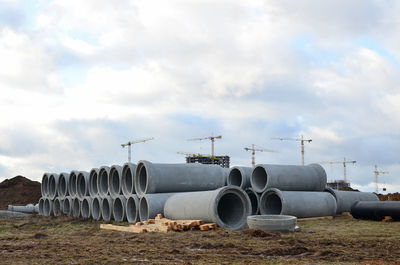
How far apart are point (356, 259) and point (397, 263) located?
2.61 ft

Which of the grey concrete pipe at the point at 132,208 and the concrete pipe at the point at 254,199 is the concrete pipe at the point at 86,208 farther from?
the concrete pipe at the point at 254,199

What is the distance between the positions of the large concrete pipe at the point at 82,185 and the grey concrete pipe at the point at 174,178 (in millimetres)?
4791

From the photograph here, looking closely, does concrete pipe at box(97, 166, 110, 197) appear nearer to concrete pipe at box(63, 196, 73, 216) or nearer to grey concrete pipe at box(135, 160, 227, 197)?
grey concrete pipe at box(135, 160, 227, 197)

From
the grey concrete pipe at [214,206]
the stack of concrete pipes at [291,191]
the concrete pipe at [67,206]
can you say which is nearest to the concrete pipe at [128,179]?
the grey concrete pipe at [214,206]

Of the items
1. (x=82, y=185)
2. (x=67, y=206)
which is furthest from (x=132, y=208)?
(x=67, y=206)

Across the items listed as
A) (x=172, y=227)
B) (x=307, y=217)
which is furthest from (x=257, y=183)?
(x=172, y=227)

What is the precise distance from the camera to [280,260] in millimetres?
9055

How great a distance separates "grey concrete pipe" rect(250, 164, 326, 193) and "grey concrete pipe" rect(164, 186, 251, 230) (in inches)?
123

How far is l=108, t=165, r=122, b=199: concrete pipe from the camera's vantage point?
20953 mm

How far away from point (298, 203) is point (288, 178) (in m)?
1.52

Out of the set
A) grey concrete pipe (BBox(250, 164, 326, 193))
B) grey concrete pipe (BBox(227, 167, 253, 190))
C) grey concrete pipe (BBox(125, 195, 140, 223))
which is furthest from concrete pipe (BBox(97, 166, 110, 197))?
grey concrete pipe (BBox(250, 164, 326, 193))

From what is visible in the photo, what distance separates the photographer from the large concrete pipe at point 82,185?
23784mm

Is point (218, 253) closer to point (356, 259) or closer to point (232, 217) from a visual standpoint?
point (356, 259)

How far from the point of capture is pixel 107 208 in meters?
22.1
